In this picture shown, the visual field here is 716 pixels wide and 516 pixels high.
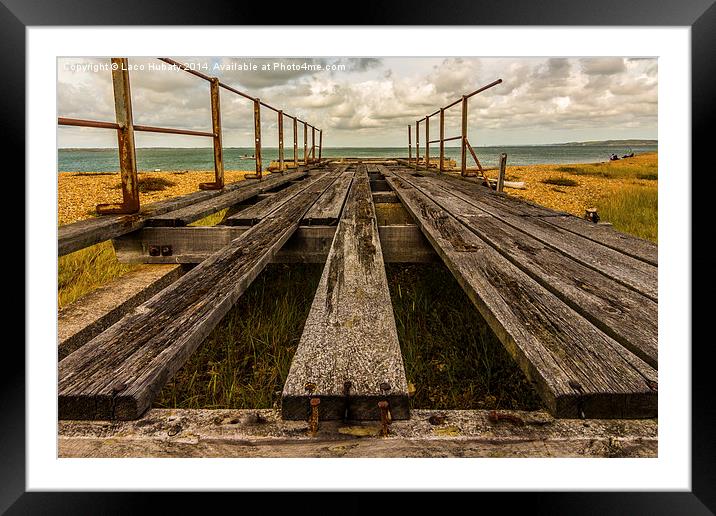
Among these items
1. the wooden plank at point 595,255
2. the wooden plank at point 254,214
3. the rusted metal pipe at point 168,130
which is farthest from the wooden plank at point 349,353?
the rusted metal pipe at point 168,130

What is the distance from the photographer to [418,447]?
0.73 metres

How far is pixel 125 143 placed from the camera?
8.08 feet

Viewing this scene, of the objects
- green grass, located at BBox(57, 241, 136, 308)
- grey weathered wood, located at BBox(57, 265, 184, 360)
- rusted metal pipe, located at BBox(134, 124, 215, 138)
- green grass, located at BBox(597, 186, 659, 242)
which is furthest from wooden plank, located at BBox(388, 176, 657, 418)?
green grass, located at BBox(597, 186, 659, 242)

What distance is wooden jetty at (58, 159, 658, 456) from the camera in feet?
2.49

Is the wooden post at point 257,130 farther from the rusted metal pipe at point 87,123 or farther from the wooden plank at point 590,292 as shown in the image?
the wooden plank at point 590,292

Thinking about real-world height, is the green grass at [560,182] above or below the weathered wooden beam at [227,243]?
above

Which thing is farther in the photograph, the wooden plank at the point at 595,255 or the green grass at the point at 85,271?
the green grass at the point at 85,271

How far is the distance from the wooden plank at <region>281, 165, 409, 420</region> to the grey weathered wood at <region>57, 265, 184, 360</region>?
0.84 metres

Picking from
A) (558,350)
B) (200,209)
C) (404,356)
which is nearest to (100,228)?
(200,209)

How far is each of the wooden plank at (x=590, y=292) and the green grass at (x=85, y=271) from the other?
2441 millimetres

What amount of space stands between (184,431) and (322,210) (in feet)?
6.95

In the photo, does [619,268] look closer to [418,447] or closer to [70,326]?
[418,447]

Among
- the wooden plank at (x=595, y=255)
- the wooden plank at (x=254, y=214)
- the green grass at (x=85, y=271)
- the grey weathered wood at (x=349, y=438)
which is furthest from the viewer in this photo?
the green grass at (x=85, y=271)

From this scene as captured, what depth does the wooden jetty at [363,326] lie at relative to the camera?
0.76 metres
